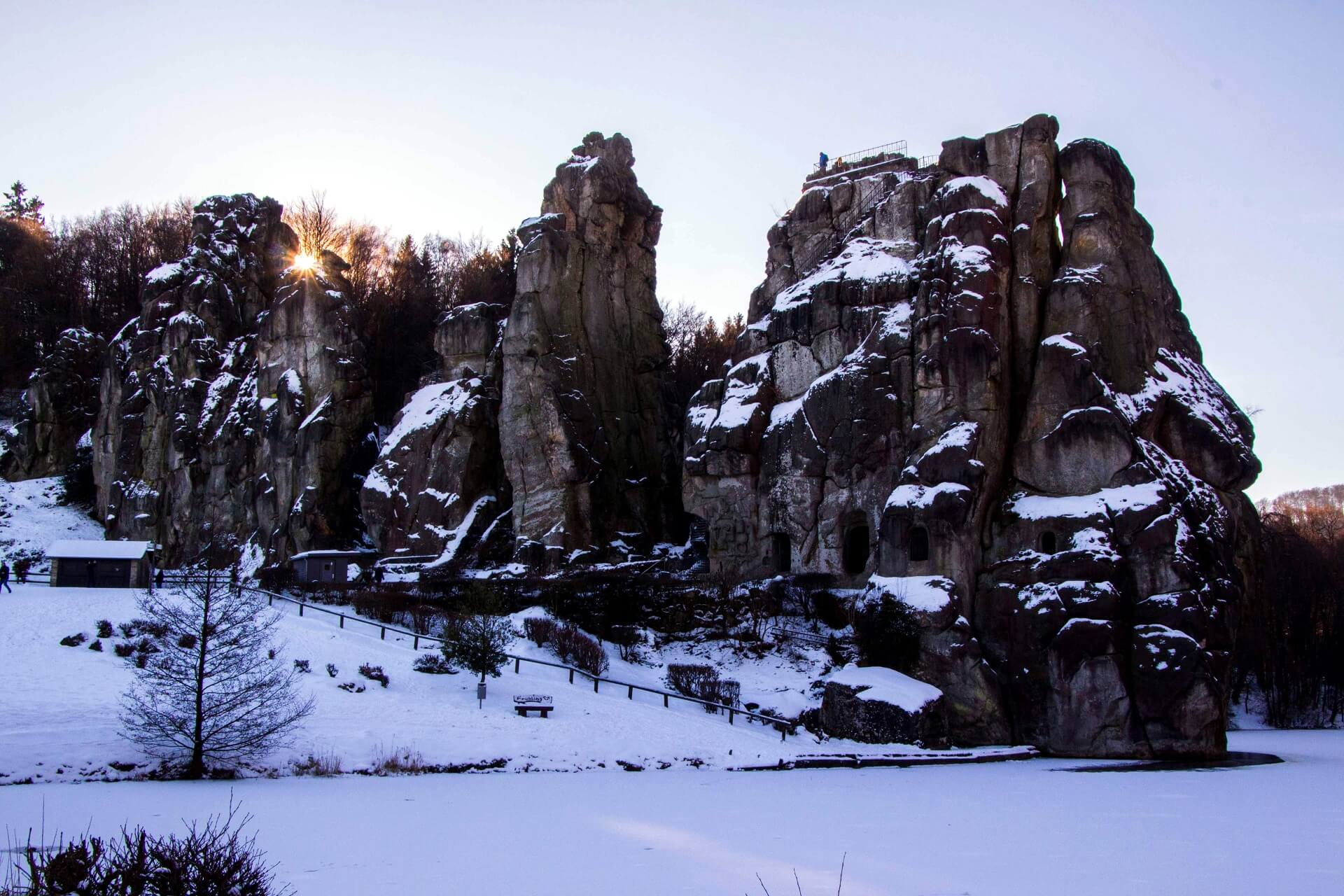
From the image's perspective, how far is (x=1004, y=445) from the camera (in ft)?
132

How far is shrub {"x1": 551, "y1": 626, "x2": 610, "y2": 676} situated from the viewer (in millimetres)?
36312

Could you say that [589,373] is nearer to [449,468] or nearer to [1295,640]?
[449,468]

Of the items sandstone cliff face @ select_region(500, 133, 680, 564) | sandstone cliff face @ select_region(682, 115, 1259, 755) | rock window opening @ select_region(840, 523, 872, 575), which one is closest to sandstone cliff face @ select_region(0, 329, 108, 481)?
sandstone cliff face @ select_region(500, 133, 680, 564)

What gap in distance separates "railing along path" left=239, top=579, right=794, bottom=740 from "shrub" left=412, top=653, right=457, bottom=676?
2.17ft

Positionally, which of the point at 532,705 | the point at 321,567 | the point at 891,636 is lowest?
the point at 532,705

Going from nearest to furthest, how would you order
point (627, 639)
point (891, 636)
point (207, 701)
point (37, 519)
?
point (207, 701), point (891, 636), point (627, 639), point (37, 519)

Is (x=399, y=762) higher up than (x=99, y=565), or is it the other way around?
(x=99, y=565)

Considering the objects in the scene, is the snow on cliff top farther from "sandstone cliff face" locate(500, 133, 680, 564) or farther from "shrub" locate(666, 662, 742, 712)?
"sandstone cliff face" locate(500, 133, 680, 564)

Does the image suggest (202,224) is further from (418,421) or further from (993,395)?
A: (993,395)

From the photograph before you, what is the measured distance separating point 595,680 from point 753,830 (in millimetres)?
17072

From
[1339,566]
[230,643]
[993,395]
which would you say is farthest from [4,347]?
[1339,566]

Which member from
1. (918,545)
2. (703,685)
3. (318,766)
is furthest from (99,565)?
(918,545)

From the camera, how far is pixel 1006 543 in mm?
38188

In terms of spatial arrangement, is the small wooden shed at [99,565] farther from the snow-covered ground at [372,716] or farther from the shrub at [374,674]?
the shrub at [374,674]
